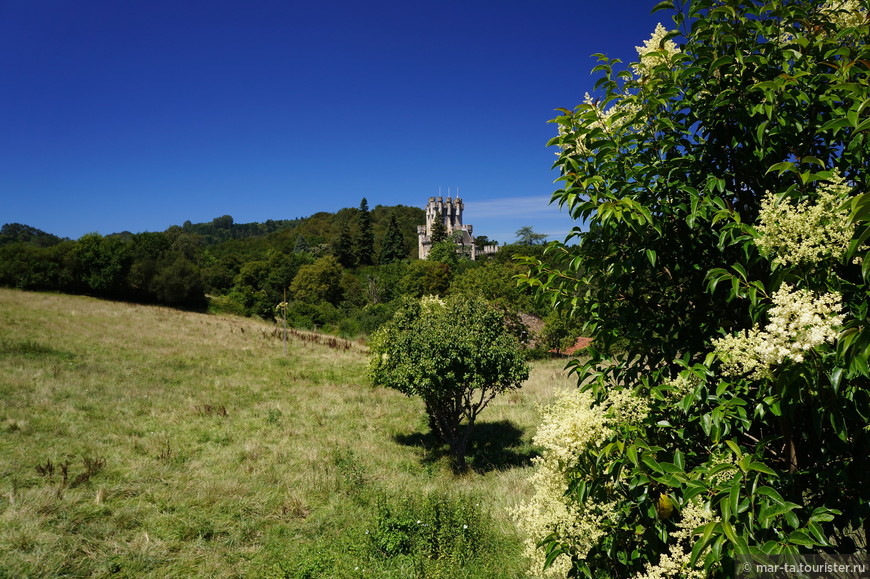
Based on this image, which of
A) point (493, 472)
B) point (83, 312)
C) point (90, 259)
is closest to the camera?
point (493, 472)

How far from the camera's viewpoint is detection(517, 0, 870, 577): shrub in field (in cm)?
196

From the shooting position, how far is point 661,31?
10.2 feet

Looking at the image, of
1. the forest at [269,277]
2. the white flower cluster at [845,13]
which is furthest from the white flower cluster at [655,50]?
the forest at [269,277]

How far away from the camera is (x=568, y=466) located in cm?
318

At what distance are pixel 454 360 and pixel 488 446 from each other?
15.2 ft

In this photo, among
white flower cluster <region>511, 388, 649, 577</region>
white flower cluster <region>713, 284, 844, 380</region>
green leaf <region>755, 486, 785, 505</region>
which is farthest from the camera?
white flower cluster <region>511, 388, 649, 577</region>

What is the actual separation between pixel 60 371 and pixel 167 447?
35.2 feet

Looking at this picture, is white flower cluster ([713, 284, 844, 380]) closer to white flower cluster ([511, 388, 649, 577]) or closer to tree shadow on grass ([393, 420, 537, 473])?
white flower cluster ([511, 388, 649, 577])

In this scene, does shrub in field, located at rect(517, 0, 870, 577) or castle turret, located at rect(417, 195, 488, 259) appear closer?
shrub in field, located at rect(517, 0, 870, 577)

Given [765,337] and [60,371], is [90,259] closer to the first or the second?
[60,371]

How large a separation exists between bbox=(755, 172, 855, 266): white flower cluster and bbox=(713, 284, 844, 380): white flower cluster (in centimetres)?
21

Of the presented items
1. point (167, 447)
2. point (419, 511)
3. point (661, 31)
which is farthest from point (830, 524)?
point (167, 447)

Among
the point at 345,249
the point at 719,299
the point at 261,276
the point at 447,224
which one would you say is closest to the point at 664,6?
the point at 719,299

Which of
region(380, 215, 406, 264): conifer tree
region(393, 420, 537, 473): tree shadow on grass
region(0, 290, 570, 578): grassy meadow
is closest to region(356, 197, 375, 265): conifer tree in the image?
region(380, 215, 406, 264): conifer tree
